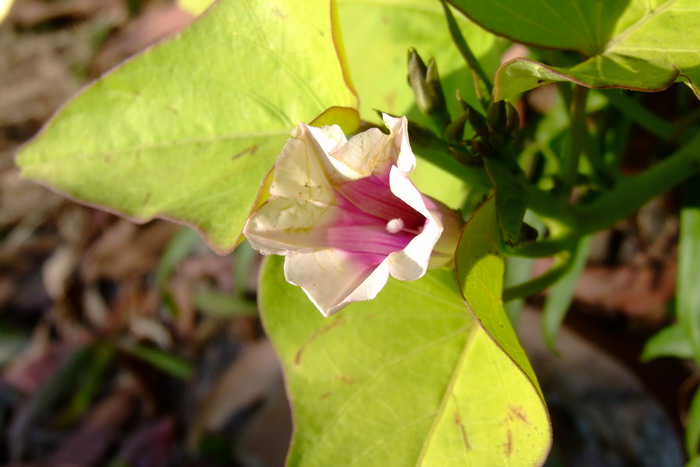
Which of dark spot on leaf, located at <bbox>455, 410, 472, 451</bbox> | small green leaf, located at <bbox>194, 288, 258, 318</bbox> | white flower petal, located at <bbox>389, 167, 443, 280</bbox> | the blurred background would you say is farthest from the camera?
small green leaf, located at <bbox>194, 288, 258, 318</bbox>

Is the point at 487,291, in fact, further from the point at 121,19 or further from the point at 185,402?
the point at 121,19

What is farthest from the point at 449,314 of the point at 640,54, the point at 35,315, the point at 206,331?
the point at 35,315

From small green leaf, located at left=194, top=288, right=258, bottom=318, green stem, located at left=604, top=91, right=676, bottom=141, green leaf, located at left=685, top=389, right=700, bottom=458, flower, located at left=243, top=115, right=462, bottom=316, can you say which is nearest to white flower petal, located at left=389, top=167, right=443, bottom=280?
flower, located at left=243, top=115, right=462, bottom=316

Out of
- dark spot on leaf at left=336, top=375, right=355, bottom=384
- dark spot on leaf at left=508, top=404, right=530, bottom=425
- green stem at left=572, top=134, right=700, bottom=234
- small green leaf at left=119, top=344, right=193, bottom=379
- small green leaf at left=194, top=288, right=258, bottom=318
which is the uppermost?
green stem at left=572, top=134, right=700, bottom=234

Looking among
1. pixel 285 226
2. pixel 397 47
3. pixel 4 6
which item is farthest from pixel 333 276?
pixel 4 6

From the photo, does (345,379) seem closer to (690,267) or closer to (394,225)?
(394,225)

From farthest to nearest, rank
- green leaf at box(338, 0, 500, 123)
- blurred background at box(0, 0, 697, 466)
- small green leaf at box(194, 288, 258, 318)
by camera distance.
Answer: small green leaf at box(194, 288, 258, 318)
blurred background at box(0, 0, 697, 466)
green leaf at box(338, 0, 500, 123)

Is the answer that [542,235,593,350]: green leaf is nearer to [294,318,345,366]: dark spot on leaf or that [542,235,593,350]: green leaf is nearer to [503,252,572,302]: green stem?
[503,252,572,302]: green stem
